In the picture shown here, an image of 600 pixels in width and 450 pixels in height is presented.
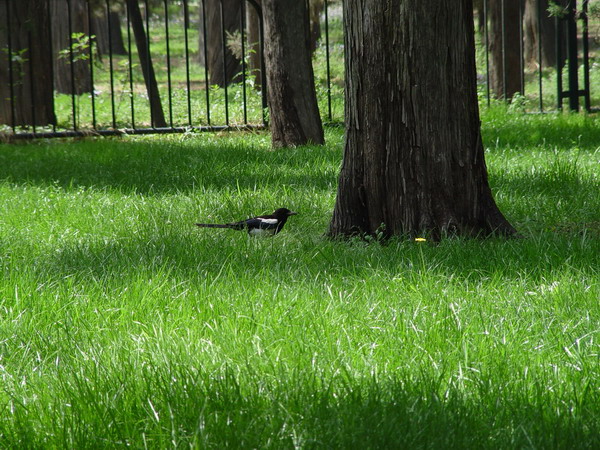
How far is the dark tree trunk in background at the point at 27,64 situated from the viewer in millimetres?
10914

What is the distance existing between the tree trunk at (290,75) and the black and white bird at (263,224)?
343cm

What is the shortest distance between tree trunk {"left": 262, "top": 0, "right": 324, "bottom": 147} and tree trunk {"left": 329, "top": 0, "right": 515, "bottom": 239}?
356cm

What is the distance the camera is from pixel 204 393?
2365mm

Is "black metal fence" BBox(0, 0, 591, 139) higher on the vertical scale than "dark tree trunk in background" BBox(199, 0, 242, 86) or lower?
lower

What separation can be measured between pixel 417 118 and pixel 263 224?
1043mm

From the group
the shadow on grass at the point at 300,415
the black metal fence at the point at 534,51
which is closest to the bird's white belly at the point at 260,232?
the shadow on grass at the point at 300,415

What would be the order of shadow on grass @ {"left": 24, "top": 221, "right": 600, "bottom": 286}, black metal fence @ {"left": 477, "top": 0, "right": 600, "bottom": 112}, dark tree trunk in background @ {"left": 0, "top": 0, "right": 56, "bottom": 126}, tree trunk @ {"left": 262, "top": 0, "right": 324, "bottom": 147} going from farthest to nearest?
1. dark tree trunk in background @ {"left": 0, "top": 0, "right": 56, "bottom": 126}
2. black metal fence @ {"left": 477, "top": 0, "right": 600, "bottom": 112}
3. tree trunk @ {"left": 262, "top": 0, "right": 324, "bottom": 147}
4. shadow on grass @ {"left": 24, "top": 221, "right": 600, "bottom": 286}

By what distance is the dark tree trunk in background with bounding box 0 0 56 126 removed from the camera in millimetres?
10914

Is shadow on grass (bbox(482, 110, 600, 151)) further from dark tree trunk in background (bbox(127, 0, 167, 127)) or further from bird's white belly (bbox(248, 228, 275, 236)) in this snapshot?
dark tree trunk in background (bbox(127, 0, 167, 127))

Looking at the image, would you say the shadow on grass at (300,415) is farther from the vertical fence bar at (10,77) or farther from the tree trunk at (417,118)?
the vertical fence bar at (10,77)

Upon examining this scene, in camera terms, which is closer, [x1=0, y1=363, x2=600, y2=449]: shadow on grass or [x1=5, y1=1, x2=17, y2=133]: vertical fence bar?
[x1=0, y1=363, x2=600, y2=449]: shadow on grass

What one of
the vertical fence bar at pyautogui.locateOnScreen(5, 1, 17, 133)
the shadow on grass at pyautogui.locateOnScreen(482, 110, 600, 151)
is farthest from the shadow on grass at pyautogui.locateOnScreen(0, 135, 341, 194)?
the shadow on grass at pyautogui.locateOnScreen(482, 110, 600, 151)

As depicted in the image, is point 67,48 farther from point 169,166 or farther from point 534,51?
point 169,166

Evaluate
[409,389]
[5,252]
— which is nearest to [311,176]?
[5,252]
